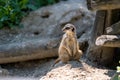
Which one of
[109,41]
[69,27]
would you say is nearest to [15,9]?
[69,27]

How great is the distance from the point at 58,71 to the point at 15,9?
11.2ft

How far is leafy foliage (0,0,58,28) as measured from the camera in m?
10.0

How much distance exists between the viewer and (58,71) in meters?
7.27

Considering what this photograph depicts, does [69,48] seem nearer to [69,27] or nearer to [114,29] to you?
[69,27]

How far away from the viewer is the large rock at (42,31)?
880cm

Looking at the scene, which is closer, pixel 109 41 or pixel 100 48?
pixel 109 41

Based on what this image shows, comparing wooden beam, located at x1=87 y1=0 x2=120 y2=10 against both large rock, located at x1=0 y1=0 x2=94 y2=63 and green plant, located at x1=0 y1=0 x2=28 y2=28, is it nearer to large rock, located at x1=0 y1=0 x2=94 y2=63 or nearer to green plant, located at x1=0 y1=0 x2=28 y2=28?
large rock, located at x1=0 y1=0 x2=94 y2=63

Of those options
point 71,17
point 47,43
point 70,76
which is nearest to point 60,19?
point 71,17

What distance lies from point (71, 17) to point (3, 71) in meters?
2.34

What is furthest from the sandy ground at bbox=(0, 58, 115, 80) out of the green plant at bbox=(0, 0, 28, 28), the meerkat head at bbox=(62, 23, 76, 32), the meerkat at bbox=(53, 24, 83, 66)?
the green plant at bbox=(0, 0, 28, 28)

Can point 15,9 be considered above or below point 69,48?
above

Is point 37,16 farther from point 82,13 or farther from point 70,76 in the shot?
point 70,76

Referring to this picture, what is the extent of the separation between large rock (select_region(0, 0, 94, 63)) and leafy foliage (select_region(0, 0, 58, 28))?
0.15 m

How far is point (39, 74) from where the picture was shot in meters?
8.32
